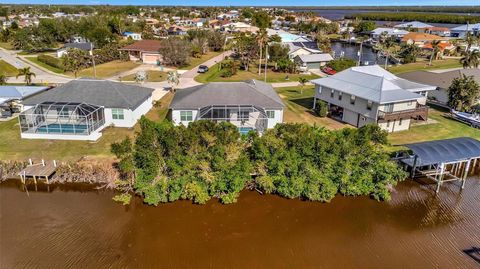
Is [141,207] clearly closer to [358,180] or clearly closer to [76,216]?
[76,216]

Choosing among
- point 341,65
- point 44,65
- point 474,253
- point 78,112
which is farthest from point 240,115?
point 44,65

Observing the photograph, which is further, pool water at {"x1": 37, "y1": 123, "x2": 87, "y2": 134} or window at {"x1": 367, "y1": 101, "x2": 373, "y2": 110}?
window at {"x1": 367, "y1": 101, "x2": 373, "y2": 110}

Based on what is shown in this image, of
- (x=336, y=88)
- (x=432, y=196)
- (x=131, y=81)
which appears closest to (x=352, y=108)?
(x=336, y=88)

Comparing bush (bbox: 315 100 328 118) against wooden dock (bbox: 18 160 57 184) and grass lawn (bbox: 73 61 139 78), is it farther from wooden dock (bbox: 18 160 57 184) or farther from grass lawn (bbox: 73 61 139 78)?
grass lawn (bbox: 73 61 139 78)

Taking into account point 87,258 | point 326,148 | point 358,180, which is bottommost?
point 87,258

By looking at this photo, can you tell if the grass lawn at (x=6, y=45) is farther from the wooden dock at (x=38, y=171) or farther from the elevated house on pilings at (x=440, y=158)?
the elevated house on pilings at (x=440, y=158)

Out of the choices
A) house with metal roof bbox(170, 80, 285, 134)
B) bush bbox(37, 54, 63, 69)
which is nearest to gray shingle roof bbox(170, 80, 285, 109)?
house with metal roof bbox(170, 80, 285, 134)
